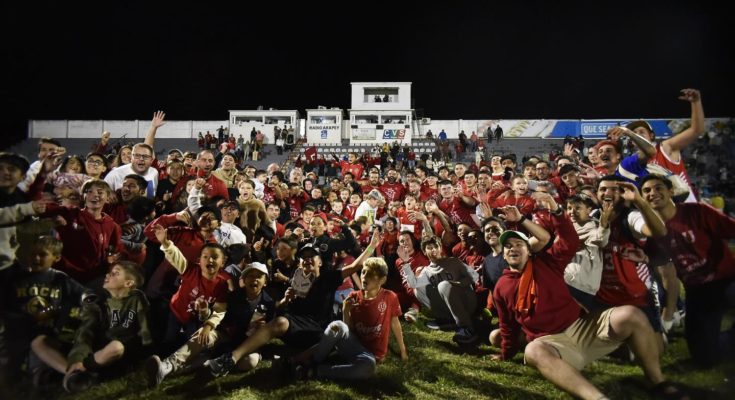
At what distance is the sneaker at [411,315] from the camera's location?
4.56 m

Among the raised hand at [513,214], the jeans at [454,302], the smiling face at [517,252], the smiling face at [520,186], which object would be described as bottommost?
the jeans at [454,302]

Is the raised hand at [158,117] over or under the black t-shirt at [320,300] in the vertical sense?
over

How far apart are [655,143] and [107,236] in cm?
467

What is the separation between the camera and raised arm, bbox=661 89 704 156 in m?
2.97

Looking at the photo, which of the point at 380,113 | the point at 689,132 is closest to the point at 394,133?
the point at 380,113

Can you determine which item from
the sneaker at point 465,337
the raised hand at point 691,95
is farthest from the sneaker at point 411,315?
the raised hand at point 691,95

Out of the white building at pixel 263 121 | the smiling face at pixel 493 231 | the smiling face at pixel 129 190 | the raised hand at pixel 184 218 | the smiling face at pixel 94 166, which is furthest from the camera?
the white building at pixel 263 121

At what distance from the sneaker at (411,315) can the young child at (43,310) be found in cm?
307

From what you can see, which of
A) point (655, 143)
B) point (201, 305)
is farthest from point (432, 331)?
point (655, 143)

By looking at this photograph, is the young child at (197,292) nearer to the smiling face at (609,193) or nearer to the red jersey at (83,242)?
the red jersey at (83,242)

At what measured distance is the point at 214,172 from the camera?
5.44 metres

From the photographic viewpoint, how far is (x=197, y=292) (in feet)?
11.9

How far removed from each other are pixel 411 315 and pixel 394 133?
2653 centimetres

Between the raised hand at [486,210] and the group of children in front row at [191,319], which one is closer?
the group of children in front row at [191,319]
